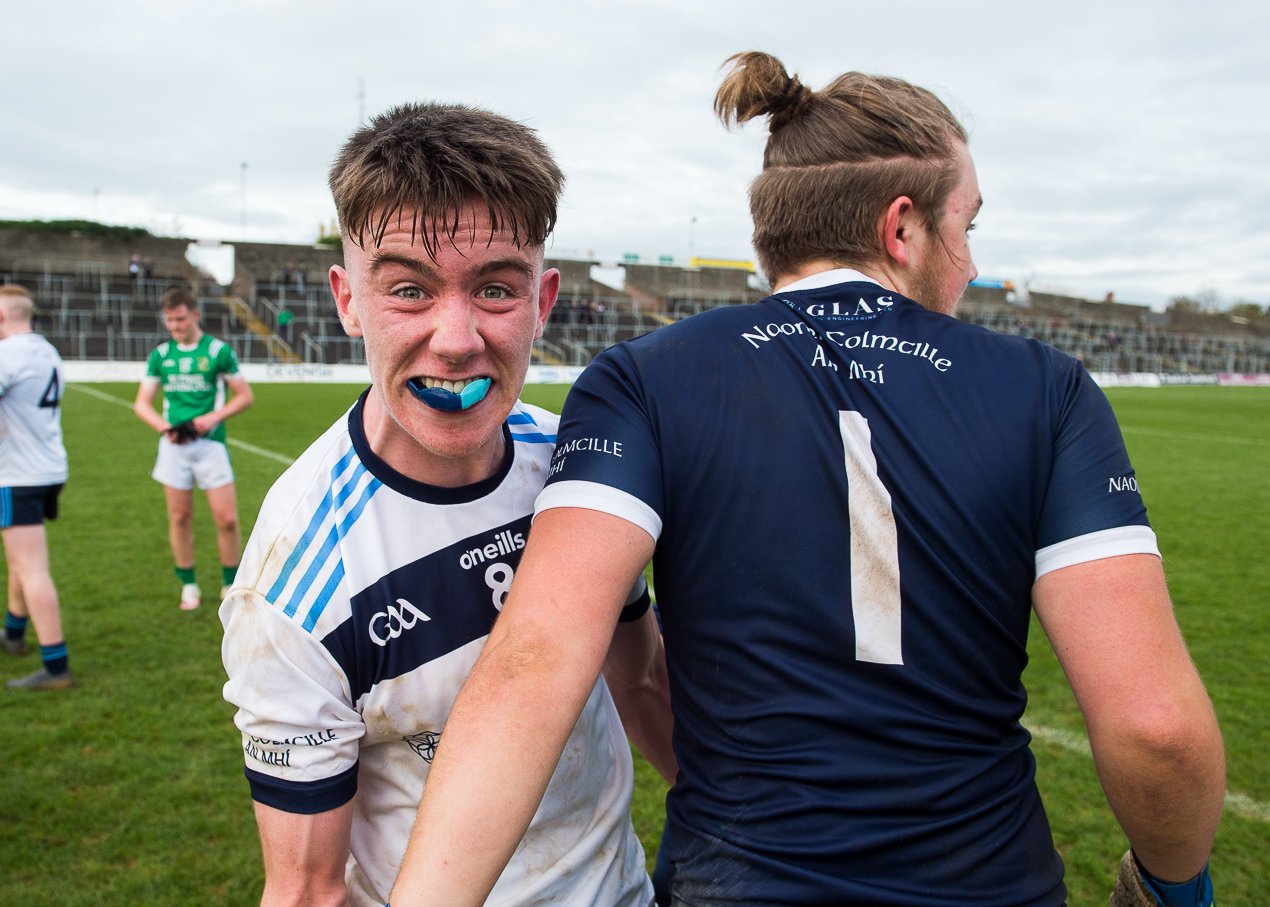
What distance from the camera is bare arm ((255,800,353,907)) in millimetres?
1521

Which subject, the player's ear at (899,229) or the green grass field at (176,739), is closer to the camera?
the player's ear at (899,229)

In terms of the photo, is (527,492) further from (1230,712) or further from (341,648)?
(1230,712)

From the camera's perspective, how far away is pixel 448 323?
1.54 metres

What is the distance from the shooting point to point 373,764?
5.84 ft

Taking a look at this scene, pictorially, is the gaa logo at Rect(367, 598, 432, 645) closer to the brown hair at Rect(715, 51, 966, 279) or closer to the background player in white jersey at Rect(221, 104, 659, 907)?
the background player in white jersey at Rect(221, 104, 659, 907)

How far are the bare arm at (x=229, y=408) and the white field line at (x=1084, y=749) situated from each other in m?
5.85

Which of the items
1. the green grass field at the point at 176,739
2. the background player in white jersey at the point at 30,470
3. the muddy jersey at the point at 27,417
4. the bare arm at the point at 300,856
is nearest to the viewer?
the bare arm at the point at 300,856

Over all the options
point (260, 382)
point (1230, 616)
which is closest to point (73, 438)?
point (260, 382)

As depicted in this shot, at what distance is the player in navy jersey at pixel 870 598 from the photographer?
50.9 inches

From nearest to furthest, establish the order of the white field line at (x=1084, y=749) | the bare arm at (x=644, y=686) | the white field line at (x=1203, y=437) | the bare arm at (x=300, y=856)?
the bare arm at (x=300, y=856) < the bare arm at (x=644, y=686) < the white field line at (x=1084, y=749) < the white field line at (x=1203, y=437)

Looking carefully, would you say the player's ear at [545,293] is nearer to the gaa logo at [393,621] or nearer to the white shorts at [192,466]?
the gaa logo at [393,621]

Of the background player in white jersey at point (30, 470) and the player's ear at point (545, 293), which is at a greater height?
the player's ear at point (545, 293)

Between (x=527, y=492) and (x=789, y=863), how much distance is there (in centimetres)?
86

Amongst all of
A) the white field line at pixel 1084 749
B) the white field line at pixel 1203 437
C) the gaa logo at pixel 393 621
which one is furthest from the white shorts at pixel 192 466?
the white field line at pixel 1203 437
